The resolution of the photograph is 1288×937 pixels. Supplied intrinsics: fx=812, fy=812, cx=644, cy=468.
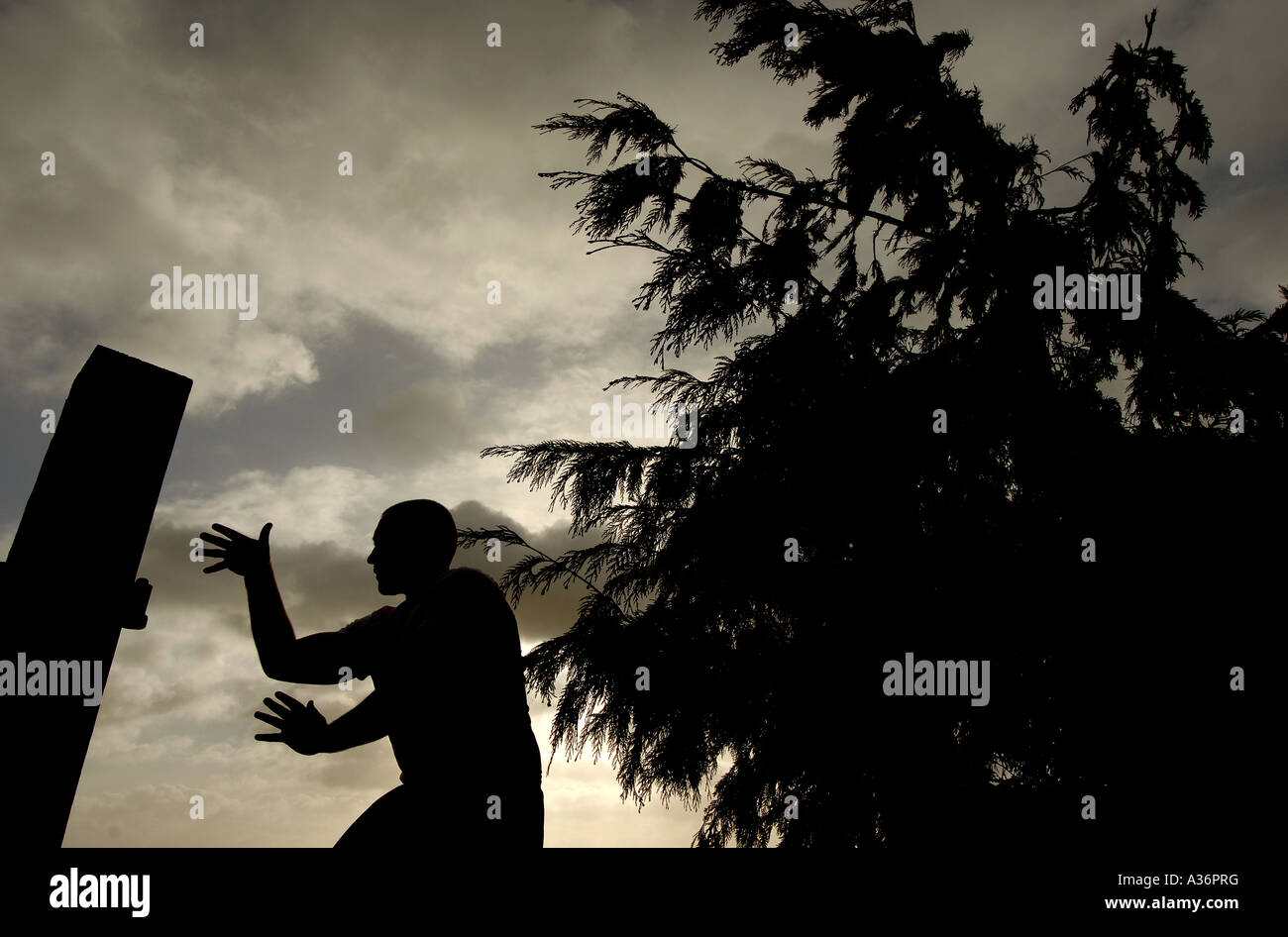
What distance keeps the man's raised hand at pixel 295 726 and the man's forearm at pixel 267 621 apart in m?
0.27

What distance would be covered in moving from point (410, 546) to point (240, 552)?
55 centimetres

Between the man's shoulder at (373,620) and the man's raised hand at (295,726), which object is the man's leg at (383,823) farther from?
the man's shoulder at (373,620)

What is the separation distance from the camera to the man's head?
8.48 ft

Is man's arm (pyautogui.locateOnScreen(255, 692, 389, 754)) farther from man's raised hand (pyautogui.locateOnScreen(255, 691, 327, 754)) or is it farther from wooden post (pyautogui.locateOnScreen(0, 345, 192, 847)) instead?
wooden post (pyautogui.locateOnScreen(0, 345, 192, 847))

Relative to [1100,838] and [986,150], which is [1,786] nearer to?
[1100,838]

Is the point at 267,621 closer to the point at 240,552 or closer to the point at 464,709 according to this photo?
the point at 240,552

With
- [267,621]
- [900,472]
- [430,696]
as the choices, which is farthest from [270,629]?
[900,472]

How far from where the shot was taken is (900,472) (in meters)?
6.14

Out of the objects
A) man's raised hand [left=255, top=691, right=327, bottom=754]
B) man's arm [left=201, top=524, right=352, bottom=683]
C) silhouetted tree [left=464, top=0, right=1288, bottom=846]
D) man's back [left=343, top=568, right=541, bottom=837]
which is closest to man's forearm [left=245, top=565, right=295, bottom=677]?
man's arm [left=201, top=524, right=352, bottom=683]

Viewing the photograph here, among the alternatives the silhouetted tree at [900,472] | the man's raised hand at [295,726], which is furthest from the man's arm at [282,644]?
the silhouetted tree at [900,472]

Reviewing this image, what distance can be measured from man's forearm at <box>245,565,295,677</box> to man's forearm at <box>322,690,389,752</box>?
368mm

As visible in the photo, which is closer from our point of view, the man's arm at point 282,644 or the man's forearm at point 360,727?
the man's forearm at point 360,727

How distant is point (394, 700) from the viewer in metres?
2.27

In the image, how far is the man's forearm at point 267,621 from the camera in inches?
103
